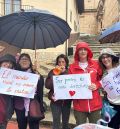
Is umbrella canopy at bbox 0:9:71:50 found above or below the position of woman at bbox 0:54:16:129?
above

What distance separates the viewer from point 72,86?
603 centimetres

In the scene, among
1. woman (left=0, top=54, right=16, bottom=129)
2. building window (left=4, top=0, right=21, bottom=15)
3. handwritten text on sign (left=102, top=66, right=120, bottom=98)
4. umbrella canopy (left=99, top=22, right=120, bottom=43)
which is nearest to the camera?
handwritten text on sign (left=102, top=66, right=120, bottom=98)

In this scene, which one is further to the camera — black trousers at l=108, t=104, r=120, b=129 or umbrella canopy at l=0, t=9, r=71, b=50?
umbrella canopy at l=0, t=9, r=71, b=50

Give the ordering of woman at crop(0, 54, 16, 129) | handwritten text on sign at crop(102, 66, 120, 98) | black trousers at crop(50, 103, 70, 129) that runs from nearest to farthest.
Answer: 1. handwritten text on sign at crop(102, 66, 120, 98)
2. woman at crop(0, 54, 16, 129)
3. black trousers at crop(50, 103, 70, 129)

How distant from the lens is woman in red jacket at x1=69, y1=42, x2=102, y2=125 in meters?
5.83

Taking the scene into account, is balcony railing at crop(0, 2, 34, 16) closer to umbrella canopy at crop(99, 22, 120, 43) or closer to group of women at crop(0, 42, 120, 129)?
umbrella canopy at crop(99, 22, 120, 43)

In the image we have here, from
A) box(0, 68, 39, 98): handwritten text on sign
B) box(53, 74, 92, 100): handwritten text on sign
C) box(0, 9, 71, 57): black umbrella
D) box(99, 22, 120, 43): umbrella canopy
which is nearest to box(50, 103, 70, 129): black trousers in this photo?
box(53, 74, 92, 100): handwritten text on sign

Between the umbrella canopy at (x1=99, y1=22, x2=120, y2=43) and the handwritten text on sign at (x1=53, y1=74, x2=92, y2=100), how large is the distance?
0.87 m

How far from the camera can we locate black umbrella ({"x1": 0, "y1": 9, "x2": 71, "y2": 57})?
20.1ft

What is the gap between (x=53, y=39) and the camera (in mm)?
6547

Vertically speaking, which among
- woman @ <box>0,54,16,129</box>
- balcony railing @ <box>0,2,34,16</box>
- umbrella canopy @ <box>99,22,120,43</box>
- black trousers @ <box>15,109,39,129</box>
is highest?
balcony railing @ <box>0,2,34,16</box>

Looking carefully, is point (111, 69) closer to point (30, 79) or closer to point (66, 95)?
point (66, 95)

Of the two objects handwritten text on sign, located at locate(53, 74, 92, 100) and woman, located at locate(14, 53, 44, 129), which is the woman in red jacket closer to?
handwritten text on sign, located at locate(53, 74, 92, 100)

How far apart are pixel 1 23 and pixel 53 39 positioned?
38.7 inches
